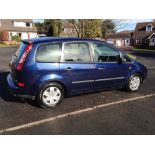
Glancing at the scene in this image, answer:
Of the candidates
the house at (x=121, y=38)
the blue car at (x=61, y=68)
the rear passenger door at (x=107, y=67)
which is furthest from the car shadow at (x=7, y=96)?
the house at (x=121, y=38)

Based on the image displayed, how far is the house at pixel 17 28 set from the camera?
45.0 meters

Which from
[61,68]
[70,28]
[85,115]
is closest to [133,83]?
[85,115]

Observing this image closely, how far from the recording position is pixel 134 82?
674 centimetres

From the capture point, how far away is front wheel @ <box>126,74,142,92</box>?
6.62 metres

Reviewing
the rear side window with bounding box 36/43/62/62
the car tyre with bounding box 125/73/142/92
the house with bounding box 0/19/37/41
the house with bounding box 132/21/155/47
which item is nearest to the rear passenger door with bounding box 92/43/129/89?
the car tyre with bounding box 125/73/142/92

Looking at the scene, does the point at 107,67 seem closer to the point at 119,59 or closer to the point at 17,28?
the point at 119,59

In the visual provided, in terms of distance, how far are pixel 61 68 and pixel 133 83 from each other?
2.61m

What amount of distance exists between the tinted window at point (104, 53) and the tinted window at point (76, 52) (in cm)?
28

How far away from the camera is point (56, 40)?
535 cm

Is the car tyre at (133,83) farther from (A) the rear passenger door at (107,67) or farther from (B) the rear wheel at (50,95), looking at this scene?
(B) the rear wheel at (50,95)

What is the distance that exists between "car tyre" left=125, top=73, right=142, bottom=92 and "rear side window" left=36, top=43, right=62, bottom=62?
2.52 metres

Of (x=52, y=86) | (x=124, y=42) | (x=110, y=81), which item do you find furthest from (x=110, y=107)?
(x=124, y=42)

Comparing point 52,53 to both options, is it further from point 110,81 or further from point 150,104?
point 150,104

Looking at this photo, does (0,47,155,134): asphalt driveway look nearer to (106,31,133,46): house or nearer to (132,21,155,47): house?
(132,21,155,47): house
